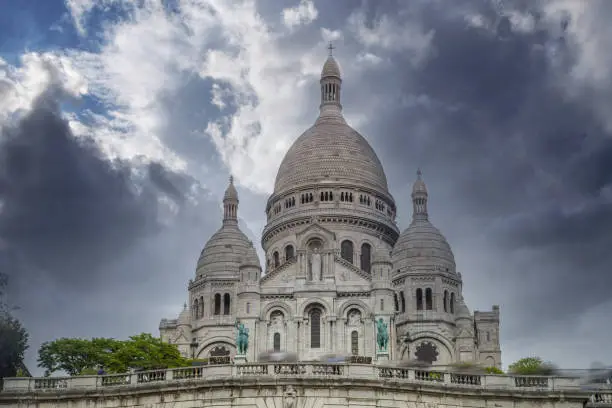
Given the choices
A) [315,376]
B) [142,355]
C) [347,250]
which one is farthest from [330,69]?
[315,376]

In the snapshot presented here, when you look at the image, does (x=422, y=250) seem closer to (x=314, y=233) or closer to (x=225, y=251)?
(x=314, y=233)

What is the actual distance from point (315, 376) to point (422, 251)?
Answer: 244 ft

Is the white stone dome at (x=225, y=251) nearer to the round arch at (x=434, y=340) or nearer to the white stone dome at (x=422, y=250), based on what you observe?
the white stone dome at (x=422, y=250)

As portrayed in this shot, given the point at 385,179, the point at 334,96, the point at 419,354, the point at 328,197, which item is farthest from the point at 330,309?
the point at 334,96

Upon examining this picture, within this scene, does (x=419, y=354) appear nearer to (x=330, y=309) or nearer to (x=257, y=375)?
(x=330, y=309)

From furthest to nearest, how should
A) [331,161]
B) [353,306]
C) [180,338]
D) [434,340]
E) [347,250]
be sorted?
1. [331,161]
2. [347,250]
3. [180,338]
4. [434,340]
5. [353,306]

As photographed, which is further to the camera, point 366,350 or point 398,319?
point 398,319

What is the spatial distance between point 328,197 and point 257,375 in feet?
263

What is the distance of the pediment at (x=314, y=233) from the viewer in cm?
11706

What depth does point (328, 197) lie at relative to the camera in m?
126

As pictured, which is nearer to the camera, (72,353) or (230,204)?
(72,353)

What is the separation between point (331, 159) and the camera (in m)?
129

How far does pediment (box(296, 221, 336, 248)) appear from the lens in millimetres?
117062

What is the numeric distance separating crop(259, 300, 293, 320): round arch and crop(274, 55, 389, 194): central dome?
22.4 metres
